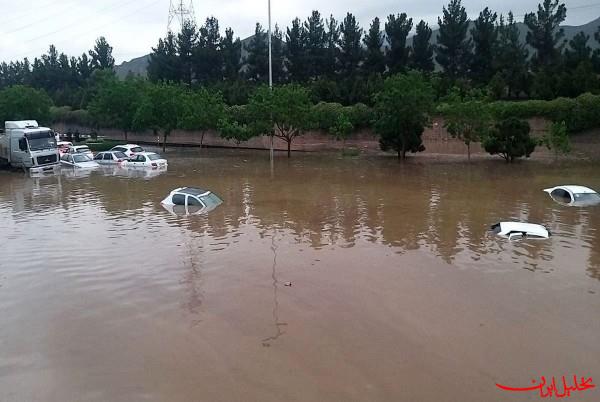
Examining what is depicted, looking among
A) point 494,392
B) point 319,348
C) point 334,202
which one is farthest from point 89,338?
point 334,202

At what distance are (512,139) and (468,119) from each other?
317 cm

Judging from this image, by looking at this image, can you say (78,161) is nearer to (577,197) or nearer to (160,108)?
(160,108)

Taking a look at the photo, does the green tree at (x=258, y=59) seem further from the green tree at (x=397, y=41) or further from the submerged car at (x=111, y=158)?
the submerged car at (x=111, y=158)

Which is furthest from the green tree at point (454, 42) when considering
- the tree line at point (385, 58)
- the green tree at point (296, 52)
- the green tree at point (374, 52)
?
the green tree at point (296, 52)

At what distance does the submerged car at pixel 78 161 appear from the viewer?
37219mm

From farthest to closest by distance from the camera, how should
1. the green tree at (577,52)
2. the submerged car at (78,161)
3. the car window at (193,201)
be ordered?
the green tree at (577,52)
the submerged car at (78,161)
the car window at (193,201)

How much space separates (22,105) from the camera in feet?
211

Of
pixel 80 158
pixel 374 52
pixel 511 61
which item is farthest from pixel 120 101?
pixel 511 61

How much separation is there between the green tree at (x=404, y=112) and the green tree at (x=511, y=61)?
51.5 ft

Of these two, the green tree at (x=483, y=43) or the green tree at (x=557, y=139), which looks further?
the green tree at (x=483, y=43)

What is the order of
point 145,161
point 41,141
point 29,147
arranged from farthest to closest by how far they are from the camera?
1. point 145,161
2. point 41,141
3. point 29,147

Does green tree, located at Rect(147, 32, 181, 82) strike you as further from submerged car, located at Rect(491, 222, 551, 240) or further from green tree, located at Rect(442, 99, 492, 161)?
submerged car, located at Rect(491, 222, 551, 240)

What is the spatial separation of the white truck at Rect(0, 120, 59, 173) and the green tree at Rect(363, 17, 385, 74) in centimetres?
4066

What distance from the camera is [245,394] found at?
7.95m
